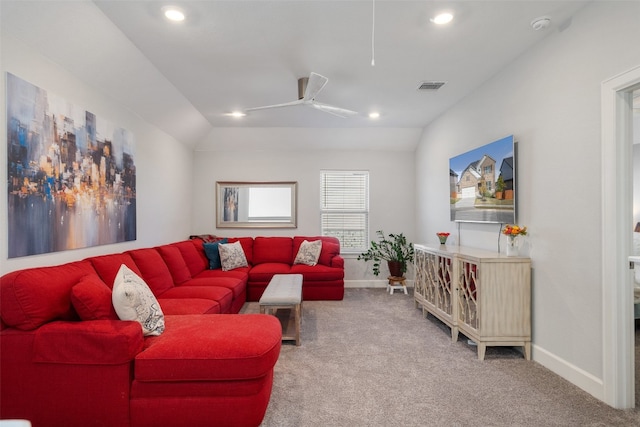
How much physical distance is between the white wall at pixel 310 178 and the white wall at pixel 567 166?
9.13 feet

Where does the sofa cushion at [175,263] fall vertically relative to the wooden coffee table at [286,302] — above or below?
above

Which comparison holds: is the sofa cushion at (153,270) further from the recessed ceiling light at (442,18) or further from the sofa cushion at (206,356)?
the recessed ceiling light at (442,18)

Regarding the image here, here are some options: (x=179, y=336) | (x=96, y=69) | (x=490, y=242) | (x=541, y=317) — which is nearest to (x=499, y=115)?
(x=490, y=242)

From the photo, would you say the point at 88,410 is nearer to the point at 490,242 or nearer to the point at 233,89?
the point at 233,89

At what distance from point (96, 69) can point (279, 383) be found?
295 centimetres

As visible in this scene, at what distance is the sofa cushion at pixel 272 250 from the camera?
5.57 m

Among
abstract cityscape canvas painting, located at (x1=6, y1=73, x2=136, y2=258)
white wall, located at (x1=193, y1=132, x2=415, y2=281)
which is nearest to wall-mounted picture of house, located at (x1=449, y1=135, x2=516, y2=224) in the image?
white wall, located at (x1=193, y1=132, x2=415, y2=281)

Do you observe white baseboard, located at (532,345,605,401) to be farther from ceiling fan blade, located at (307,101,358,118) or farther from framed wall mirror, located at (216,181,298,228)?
framed wall mirror, located at (216,181,298,228)

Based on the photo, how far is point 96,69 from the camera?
112 inches

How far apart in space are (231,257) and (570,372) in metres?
4.08

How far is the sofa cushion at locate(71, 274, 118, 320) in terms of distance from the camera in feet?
6.60

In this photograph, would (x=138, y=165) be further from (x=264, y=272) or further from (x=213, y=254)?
(x=264, y=272)

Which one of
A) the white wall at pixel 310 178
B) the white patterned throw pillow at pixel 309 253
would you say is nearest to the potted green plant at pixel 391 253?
the white wall at pixel 310 178

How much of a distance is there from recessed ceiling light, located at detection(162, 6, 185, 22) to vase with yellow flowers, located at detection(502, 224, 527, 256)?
311 centimetres
